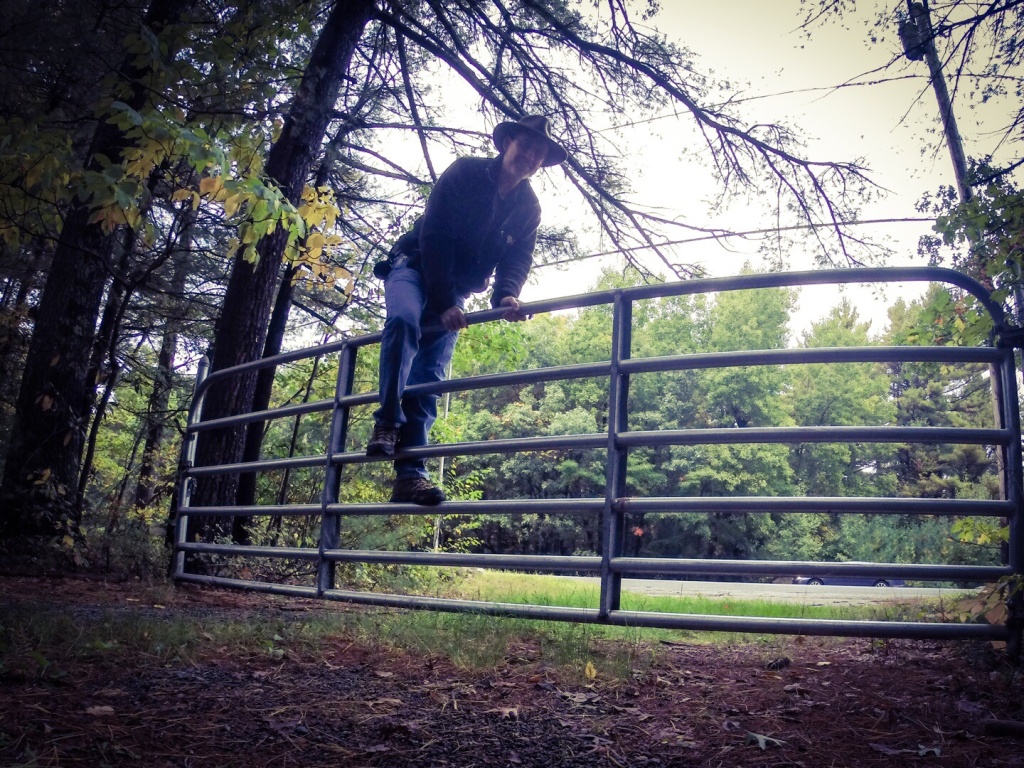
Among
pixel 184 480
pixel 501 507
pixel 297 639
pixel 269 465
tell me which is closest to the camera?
pixel 297 639

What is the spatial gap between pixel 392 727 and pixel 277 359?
3.17 metres

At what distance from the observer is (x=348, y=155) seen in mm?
10297

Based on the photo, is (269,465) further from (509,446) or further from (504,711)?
(504,711)

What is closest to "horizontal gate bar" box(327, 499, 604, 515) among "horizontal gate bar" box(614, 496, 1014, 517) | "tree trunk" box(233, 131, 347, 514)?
"horizontal gate bar" box(614, 496, 1014, 517)

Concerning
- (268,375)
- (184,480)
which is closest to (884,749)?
(184,480)

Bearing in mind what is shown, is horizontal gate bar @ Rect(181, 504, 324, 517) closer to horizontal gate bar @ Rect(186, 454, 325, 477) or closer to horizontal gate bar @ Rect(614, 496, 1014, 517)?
horizontal gate bar @ Rect(186, 454, 325, 477)

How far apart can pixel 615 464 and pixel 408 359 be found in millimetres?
1310

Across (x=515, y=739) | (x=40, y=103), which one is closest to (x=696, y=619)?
(x=515, y=739)

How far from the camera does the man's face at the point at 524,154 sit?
3738 mm

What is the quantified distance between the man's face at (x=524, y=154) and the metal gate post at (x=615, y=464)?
3.17 feet

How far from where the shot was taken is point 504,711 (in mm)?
2137

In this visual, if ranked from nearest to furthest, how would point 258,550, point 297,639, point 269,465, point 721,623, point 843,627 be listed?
point 843,627, point 721,623, point 297,639, point 258,550, point 269,465

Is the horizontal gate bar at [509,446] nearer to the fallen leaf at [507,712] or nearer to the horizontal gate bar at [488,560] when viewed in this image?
the horizontal gate bar at [488,560]

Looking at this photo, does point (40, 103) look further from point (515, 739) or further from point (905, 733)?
point (905, 733)
